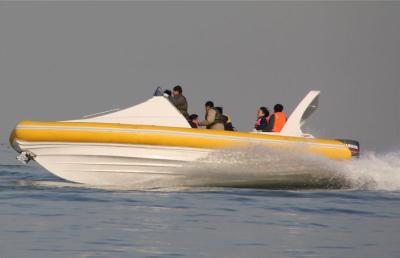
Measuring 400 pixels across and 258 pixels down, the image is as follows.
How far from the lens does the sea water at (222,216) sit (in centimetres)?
1180

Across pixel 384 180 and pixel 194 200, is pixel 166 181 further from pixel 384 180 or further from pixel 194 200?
pixel 384 180

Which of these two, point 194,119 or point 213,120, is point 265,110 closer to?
point 213,120

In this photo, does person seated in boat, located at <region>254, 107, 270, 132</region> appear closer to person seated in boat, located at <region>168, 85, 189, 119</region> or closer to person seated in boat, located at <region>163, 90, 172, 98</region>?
person seated in boat, located at <region>168, 85, 189, 119</region>

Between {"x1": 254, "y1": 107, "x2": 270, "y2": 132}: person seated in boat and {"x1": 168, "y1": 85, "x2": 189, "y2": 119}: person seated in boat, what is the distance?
1.48 metres

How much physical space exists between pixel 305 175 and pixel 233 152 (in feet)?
6.02

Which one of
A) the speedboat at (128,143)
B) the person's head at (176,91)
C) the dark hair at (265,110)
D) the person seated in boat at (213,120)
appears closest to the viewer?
the speedboat at (128,143)

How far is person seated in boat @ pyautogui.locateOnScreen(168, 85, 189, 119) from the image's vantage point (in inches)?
763

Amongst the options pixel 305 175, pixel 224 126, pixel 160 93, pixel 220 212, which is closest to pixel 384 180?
pixel 305 175

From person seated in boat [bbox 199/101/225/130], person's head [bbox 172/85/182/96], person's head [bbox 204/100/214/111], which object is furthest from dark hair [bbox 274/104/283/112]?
person's head [bbox 172/85/182/96]

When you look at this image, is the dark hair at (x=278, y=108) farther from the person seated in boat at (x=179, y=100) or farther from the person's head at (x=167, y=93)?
the person's head at (x=167, y=93)

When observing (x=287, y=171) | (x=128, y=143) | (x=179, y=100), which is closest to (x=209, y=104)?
(x=179, y=100)

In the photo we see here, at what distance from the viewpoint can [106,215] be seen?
1472 centimetres

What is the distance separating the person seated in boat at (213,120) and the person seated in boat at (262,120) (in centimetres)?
96

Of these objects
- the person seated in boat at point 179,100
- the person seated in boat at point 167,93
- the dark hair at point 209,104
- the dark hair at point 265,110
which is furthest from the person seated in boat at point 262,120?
the person seated in boat at point 167,93
